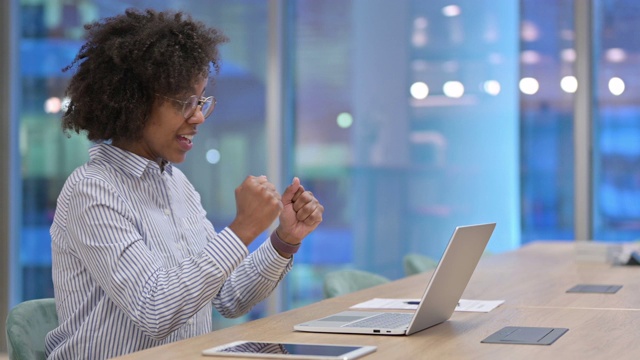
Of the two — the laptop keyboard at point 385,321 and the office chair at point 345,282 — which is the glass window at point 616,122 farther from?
the laptop keyboard at point 385,321

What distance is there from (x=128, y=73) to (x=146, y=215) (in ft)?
1.12

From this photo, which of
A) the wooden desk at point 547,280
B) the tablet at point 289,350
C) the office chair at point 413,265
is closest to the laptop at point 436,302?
the tablet at point 289,350

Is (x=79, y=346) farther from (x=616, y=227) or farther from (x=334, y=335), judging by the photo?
(x=616, y=227)

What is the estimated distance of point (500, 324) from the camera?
2139 millimetres

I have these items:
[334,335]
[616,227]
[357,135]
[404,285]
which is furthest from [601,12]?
[334,335]

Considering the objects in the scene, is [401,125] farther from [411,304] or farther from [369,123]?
[411,304]

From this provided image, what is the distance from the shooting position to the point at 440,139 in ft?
20.2

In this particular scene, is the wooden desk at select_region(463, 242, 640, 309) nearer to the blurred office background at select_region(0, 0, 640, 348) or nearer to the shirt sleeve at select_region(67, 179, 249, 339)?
the shirt sleeve at select_region(67, 179, 249, 339)

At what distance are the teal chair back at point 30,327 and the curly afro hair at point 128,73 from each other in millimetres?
444

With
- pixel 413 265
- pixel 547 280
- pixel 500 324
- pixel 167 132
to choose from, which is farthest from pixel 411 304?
pixel 413 265

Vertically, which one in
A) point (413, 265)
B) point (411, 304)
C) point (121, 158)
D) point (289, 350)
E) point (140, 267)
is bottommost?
point (413, 265)

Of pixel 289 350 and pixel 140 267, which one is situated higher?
pixel 140 267

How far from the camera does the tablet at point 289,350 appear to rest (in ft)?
5.49

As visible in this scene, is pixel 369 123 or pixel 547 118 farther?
pixel 369 123
